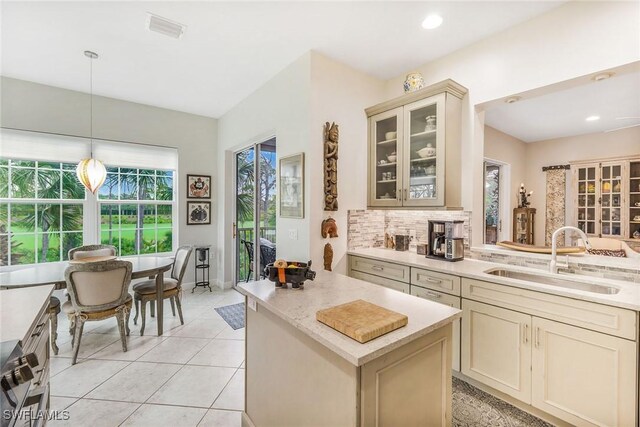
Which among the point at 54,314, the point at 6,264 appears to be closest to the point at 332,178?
the point at 54,314

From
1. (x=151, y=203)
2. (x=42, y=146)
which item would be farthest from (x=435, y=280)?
(x=42, y=146)

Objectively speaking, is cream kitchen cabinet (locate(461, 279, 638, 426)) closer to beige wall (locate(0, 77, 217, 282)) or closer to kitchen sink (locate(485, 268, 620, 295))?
kitchen sink (locate(485, 268, 620, 295))

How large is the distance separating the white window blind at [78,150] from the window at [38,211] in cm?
12

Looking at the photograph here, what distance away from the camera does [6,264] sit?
357 cm

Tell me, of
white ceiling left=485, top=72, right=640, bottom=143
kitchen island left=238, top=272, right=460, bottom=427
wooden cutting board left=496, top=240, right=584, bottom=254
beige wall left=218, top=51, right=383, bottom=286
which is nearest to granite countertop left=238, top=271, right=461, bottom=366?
kitchen island left=238, top=272, right=460, bottom=427

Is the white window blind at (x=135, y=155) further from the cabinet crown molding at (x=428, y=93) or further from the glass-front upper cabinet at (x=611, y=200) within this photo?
the glass-front upper cabinet at (x=611, y=200)

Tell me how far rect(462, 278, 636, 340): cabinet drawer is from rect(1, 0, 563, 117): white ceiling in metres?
2.18

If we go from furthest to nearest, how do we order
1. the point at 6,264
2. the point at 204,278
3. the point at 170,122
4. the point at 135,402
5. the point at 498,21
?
the point at 204,278
the point at 170,122
the point at 6,264
the point at 498,21
the point at 135,402

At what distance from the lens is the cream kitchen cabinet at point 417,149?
2701 millimetres

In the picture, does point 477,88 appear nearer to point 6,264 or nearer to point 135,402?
point 135,402

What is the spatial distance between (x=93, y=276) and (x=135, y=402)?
1180 millimetres

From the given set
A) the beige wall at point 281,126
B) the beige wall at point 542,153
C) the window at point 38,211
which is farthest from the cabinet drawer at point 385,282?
the window at point 38,211

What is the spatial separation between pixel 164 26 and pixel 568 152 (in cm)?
721

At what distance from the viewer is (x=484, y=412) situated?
199 cm
